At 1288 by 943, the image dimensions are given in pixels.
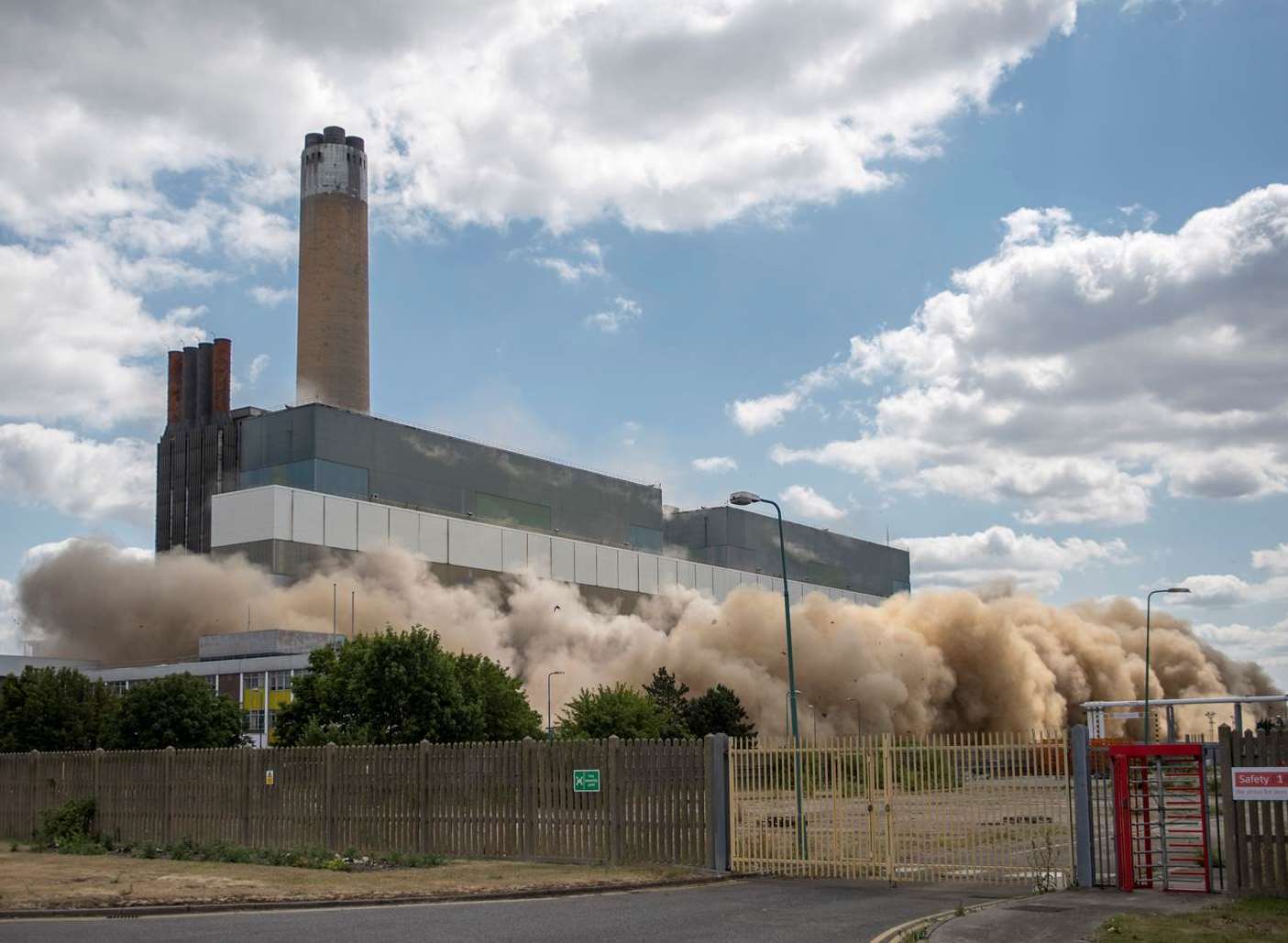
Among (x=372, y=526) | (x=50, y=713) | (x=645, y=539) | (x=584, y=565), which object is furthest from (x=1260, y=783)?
(x=645, y=539)

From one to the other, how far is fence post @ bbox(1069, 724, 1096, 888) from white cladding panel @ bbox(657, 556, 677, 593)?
3845 inches

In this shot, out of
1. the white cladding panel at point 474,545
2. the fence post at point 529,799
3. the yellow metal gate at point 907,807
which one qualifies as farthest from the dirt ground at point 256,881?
the white cladding panel at point 474,545

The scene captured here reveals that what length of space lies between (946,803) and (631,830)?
6777mm

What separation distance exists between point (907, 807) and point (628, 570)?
93860mm

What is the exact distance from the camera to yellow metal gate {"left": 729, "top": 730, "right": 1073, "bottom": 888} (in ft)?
71.6

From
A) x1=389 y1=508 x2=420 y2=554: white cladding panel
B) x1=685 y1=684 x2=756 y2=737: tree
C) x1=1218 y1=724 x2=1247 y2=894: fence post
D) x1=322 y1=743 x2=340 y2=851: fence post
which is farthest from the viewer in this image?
x1=389 y1=508 x2=420 y2=554: white cladding panel

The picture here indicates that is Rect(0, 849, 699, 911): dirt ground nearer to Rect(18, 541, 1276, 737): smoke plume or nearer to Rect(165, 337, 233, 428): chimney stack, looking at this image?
Rect(18, 541, 1276, 737): smoke plume

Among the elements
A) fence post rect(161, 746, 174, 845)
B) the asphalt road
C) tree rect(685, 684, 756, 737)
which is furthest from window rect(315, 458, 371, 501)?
the asphalt road

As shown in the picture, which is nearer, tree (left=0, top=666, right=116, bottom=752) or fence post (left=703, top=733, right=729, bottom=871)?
fence post (left=703, top=733, right=729, bottom=871)

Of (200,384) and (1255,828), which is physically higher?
(200,384)

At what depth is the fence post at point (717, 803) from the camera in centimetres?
2488

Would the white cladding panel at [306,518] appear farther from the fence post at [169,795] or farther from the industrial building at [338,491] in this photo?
the fence post at [169,795]

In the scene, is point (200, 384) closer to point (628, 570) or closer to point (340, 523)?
point (340, 523)

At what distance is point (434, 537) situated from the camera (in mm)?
100125
